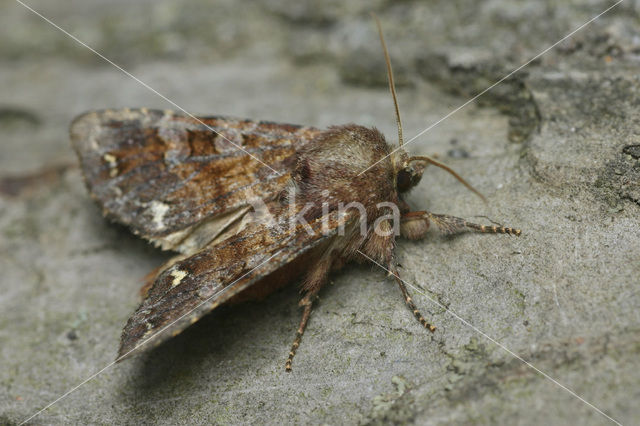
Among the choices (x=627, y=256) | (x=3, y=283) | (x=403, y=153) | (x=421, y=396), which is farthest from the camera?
(x=3, y=283)

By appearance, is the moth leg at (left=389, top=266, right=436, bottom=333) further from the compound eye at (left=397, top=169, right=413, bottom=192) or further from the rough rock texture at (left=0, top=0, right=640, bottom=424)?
the compound eye at (left=397, top=169, right=413, bottom=192)

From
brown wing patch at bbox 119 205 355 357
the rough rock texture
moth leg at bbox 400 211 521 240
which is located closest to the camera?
the rough rock texture

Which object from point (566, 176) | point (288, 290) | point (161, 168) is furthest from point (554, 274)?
point (161, 168)

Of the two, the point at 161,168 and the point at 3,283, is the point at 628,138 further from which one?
the point at 3,283
